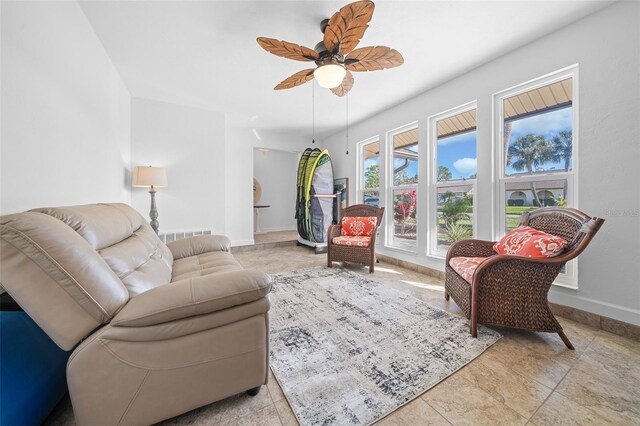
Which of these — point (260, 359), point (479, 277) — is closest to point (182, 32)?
point (260, 359)

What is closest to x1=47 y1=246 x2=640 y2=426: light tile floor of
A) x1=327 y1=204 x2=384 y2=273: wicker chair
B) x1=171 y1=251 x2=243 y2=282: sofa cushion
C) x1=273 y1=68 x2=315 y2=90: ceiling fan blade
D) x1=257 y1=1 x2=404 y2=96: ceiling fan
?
x1=171 y1=251 x2=243 y2=282: sofa cushion

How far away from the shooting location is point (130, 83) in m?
3.17

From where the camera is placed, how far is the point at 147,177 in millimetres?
3256

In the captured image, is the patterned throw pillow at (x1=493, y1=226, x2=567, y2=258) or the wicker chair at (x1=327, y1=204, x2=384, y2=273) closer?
the patterned throw pillow at (x1=493, y1=226, x2=567, y2=258)

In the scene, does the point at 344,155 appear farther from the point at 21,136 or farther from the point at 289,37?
the point at 21,136

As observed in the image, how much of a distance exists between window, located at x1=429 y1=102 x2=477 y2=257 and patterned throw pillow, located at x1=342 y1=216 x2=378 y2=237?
857 millimetres

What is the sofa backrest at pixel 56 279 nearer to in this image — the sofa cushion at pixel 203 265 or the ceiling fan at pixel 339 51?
the sofa cushion at pixel 203 265

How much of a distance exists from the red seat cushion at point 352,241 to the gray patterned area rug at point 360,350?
927 mm

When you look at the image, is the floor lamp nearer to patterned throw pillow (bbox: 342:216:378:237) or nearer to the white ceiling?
the white ceiling

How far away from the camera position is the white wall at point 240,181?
15.9 ft

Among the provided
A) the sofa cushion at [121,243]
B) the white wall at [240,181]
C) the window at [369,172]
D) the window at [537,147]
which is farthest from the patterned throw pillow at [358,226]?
the sofa cushion at [121,243]

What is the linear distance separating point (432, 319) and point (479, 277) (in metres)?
0.58

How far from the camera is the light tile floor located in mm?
1121

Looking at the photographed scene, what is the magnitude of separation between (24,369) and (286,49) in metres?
2.32
